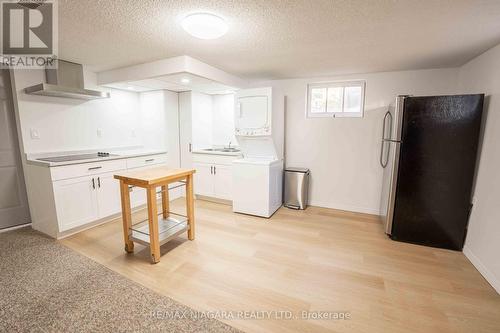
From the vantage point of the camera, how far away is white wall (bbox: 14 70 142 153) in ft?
8.87

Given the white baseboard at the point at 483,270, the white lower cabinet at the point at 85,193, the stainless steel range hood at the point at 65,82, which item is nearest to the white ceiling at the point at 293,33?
the stainless steel range hood at the point at 65,82

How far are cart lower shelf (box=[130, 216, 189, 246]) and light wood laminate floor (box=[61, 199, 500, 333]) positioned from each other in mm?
171

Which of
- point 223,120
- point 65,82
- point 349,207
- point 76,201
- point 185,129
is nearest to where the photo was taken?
point 76,201

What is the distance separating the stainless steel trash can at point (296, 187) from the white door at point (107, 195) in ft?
8.30

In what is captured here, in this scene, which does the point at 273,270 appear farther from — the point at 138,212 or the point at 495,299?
the point at 138,212

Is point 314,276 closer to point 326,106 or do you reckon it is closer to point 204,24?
point 204,24

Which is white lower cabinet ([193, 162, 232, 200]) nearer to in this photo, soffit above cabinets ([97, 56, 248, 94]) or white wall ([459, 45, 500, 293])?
soffit above cabinets ([97, 56, 248, 94])

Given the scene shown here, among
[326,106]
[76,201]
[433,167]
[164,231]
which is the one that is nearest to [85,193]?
[76,201]

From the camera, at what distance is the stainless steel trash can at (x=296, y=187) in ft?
11.8

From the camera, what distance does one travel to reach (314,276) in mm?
1982

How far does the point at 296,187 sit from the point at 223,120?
1.92m

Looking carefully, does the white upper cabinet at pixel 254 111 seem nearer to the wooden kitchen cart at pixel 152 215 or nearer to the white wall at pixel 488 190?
the wooden kitchen cart at pixel 152 215

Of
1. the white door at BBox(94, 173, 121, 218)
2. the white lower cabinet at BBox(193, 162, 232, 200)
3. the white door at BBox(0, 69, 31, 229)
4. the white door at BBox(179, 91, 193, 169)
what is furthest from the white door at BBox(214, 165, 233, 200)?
the white door at BBox(0, 69, 31, 229)

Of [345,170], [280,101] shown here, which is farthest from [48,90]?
[345,170]
